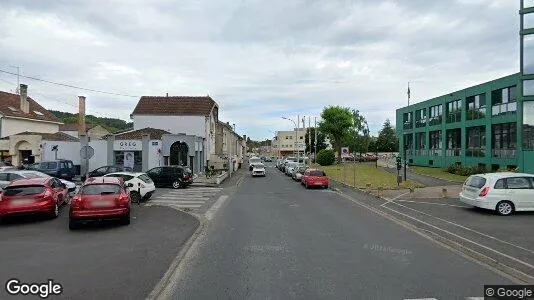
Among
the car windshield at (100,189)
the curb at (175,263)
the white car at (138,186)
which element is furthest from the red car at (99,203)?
the white car at (138,186)

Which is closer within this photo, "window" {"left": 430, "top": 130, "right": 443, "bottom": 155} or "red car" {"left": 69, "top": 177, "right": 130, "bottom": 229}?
"red car" {"left": 69, "top": 177, "right": 130, "bottom": 229}

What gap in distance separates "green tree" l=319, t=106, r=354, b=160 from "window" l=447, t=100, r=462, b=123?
31207 millimetres

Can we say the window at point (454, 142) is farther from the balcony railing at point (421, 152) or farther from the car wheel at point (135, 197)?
the car wheel at point (135, 197)

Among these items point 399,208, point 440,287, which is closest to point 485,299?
point 440,287

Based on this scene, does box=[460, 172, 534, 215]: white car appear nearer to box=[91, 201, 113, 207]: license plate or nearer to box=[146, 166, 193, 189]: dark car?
box=[91, 201, 113, 207]: license plate

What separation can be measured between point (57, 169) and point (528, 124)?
1264 inches

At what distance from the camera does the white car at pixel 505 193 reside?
1783 cm

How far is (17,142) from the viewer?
4153cm

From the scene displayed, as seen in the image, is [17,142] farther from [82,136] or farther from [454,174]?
[454,174]

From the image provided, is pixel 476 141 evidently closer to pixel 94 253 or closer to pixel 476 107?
pixel 476 107

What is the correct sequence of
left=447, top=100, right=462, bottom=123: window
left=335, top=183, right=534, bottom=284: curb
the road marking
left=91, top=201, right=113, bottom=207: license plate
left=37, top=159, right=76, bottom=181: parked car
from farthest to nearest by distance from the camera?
left=447, top=100, right=462, bottom=123: window < left=37, top=159, right=76, bottom=181: parked car < the road marking < left=91, top=201, right=113, bottom=207: license plate < left=335, top=183, right=534, bottom=284: curb

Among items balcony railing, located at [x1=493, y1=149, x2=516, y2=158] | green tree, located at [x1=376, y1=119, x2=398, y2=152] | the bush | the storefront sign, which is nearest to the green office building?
balcony railing, located at [x1=493, y1=149, x2=516, y2=158]

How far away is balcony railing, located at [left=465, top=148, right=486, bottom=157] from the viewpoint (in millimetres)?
40666

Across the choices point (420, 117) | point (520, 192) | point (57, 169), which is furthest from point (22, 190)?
point (420, 117)
